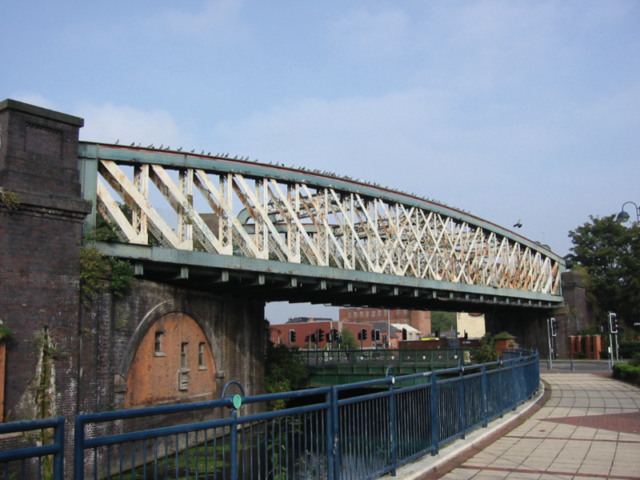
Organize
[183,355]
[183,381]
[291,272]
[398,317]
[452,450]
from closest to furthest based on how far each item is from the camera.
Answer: [452,450] < [183,381] < [183,355] < [291,272] < [398,317]

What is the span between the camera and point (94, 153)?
19.6 meters

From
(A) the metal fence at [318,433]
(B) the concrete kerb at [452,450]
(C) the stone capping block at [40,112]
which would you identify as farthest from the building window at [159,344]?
(B) the concrete kerb at [452,450]

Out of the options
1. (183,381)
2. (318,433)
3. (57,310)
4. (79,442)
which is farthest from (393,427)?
(183,381)

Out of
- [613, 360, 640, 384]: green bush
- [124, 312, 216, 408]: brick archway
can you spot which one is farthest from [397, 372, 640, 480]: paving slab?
[124, 312, 216, 408]: brick archway

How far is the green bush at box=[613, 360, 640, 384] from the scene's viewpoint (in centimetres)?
2450

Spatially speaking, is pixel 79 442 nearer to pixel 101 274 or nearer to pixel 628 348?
pixel 101 274

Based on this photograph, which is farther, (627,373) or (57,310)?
(627,373)

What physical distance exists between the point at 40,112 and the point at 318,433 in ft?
44.0

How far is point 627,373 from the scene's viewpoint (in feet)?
83.9

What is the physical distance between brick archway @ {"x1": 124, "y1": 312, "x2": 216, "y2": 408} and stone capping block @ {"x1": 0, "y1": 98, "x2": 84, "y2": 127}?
6715mm

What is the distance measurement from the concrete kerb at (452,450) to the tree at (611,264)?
48954 millimetres

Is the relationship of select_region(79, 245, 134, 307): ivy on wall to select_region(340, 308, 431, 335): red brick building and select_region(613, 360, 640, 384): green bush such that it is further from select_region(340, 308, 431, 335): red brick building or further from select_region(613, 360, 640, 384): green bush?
select_region(340, 308, 431, 335): red brick building

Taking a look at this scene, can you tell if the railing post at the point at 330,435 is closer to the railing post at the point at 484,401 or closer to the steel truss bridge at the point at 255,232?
the railing post at the point at 484,401

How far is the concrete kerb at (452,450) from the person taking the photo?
9.11 metres
